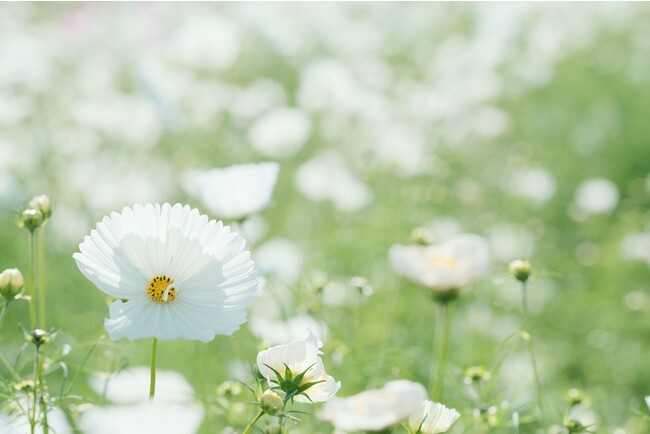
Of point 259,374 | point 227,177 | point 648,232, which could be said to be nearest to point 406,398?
point 259,374

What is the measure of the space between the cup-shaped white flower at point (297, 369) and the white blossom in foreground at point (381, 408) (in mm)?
54

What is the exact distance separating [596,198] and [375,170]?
557 mm

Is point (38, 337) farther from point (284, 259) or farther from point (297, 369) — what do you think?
point (284, 259)

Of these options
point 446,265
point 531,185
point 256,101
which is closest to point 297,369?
point 446,265

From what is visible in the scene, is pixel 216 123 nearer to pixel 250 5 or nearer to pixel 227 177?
pixel 250 5

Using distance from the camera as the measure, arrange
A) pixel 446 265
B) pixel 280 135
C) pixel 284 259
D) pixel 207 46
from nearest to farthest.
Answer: pixel 446 265 → pixel 284 259 → pixel 280 135 → pixel 207 46

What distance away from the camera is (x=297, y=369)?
0.56 m

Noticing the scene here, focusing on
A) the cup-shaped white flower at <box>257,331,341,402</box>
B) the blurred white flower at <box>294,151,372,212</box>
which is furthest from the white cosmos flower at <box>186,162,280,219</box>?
the blurred white flower at <box>294,151,372,212</box>

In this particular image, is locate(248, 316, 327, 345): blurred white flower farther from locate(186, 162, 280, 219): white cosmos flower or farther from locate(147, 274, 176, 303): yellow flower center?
locate(147, 274, 176, 303): yellow flower center

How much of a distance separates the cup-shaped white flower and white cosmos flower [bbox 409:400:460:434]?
0.07 metres

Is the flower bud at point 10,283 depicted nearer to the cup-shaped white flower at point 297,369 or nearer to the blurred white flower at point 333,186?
the cup-shaped white flower at point 297,369

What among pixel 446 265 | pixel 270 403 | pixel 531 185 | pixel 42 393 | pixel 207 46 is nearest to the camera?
pixel 270 403

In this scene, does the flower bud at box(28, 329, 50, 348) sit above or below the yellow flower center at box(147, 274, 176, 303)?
below

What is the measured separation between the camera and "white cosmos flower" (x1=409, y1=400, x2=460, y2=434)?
22.9 inches
